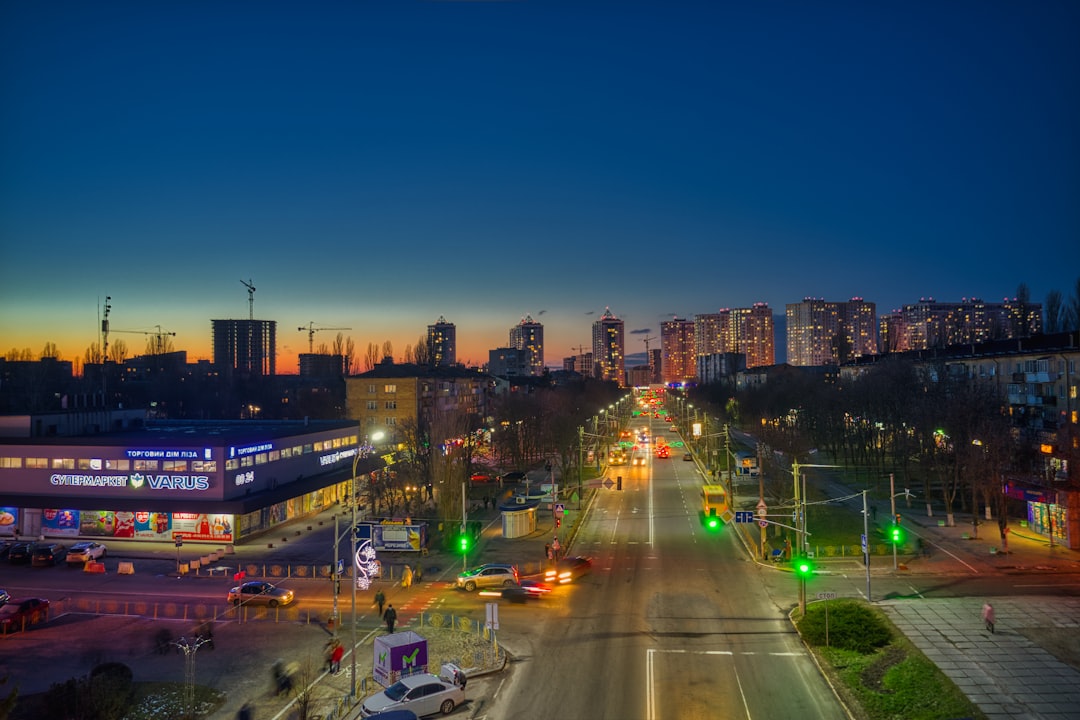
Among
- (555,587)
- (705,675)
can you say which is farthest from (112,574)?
(705,675)

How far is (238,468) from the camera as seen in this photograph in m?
50.2

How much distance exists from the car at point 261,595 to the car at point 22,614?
7901 mm

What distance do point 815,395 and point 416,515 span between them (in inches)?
2753

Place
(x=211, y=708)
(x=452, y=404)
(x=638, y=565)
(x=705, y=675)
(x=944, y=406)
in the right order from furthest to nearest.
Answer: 1. (x=452, y=404)
2. (x=944, y=406)
3. (x=638, y=565)
4. (x=705, y=675)
5. (x=211, y=708)

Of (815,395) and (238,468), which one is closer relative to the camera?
(238,468)

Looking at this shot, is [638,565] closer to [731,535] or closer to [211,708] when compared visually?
[731,535]

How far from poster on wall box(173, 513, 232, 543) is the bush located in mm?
37250

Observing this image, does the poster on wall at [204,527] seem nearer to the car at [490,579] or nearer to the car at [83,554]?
the car at [83,554]

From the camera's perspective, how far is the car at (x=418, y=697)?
69.7 ft

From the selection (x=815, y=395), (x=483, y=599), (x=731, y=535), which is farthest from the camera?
(x=815, y=395)

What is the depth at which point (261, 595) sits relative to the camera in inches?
1336

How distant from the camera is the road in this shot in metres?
22.0

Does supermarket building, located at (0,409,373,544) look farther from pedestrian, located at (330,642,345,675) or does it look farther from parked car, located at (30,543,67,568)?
pedestrian, located at (330,642,345,675)

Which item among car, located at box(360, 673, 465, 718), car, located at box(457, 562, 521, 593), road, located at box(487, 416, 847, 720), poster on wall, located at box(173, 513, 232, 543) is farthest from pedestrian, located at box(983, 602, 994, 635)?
poster on wall, located at box(173, 513, 232, 543)
